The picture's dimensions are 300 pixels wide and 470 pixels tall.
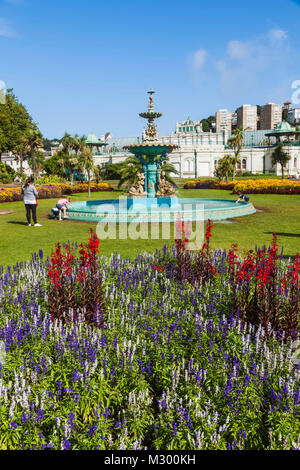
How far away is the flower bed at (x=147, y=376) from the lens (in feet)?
10.3

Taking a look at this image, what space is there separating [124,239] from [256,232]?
4649 mm

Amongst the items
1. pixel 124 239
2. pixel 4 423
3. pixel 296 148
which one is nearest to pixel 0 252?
pixel 124 239

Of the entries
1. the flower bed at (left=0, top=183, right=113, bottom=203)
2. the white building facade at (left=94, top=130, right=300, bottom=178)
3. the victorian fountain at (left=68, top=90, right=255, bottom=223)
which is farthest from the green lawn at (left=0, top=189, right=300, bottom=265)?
the white building facade at (left=94, top=130, right=300, bottom=178)

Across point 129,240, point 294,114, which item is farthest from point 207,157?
point 294,114

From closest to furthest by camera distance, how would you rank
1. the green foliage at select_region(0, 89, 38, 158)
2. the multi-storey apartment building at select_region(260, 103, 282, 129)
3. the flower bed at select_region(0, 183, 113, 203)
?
the flower bed at select_region(0, 183, 113, 203) → the green foliage at select_region(0, 89, 38, 158) → the multi-storey apartment building at select_region(260, 103, 282, 129)

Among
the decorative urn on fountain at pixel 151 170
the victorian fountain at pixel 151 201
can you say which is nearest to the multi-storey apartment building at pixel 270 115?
the victorian fountain at pixel 151 201

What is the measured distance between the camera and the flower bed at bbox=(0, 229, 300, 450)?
10.3ft

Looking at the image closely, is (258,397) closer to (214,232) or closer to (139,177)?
(214,232)

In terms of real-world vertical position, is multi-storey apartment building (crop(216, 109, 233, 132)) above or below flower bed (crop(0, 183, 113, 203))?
above

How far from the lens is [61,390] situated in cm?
373

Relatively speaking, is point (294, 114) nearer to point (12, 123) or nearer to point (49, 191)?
point (12, 123)

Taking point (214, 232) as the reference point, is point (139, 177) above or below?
above

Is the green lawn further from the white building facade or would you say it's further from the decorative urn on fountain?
the white building facade

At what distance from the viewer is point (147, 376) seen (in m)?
4.03
